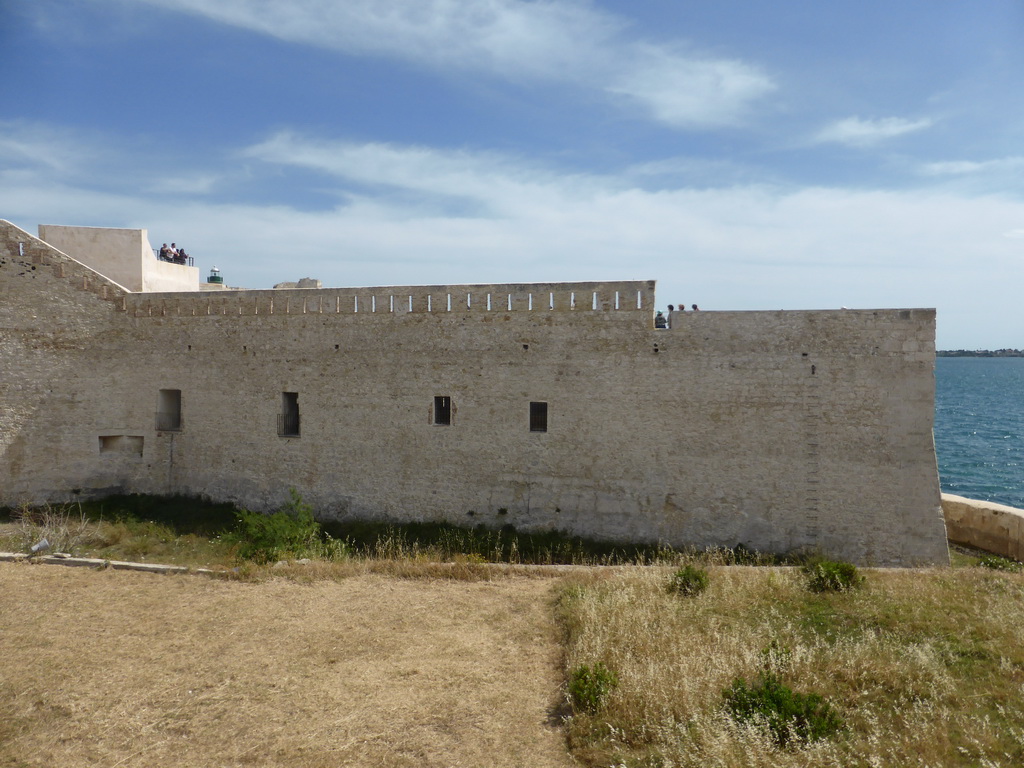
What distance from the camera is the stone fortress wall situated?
9.63 meters

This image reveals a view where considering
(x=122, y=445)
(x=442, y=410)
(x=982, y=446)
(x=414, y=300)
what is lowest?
(x=982, y=446)

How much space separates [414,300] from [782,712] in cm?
860

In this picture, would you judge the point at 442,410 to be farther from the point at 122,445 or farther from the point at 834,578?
the point at 122,445

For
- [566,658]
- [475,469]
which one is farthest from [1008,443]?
[566,658]

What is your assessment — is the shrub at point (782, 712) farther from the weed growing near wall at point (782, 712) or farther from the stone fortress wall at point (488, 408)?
the stone fortress wall at point (488, 408)

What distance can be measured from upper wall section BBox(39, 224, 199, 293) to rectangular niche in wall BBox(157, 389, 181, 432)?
2.38m

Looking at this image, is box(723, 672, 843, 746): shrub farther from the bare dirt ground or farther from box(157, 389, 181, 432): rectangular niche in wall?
box(157, 389, 181, 432): rectangular niche in wall

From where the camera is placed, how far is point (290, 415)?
41.3ft

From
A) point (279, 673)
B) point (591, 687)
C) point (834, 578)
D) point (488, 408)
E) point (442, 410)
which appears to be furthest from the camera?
point (442, 410)

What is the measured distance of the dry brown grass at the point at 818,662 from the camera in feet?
15.4

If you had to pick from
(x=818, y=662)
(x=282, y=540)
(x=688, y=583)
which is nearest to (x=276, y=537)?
(x=282, y=540)

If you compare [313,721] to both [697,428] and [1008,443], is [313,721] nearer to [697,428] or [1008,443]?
[697,428]

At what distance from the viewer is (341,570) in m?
9.60

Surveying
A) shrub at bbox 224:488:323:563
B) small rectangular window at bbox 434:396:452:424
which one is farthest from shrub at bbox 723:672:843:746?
shrub at bbox 224:488:323:563
